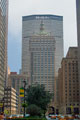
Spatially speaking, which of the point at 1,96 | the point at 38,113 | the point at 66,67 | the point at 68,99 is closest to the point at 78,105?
the point at 68,99

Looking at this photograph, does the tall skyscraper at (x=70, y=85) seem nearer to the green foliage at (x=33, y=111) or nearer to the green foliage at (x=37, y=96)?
the green foliage at (x=37, y=96)

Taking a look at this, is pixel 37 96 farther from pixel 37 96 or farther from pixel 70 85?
pixel 70 85

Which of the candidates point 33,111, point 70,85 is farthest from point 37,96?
point 70,85

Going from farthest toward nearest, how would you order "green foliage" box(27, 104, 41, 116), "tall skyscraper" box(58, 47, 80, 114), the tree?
"tall skyscraper" box(58, 47, 80, 114), the tree, "green foliage" box(27, 104, 41, 116)

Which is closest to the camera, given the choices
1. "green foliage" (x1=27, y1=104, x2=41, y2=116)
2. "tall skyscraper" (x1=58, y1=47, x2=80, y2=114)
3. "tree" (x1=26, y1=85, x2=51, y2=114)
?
"green foliage" (x1=27, y1=104, x2=41, y2=116)

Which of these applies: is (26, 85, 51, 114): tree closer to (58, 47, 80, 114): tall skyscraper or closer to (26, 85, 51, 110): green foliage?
(26, 85, 51, 110): green foliage

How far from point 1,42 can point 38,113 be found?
226ft

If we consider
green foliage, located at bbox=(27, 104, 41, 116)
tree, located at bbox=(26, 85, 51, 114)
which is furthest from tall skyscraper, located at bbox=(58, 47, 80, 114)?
green foliage, located at bbox=(27, 104, 41, 116)

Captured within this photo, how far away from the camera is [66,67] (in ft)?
560

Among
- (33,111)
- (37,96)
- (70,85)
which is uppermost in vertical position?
(70,85)

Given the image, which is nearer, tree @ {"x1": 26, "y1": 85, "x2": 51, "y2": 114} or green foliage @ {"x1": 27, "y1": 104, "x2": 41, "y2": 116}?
green foliage @ {"x1": 27, "y1": 104, "x2": 41, "y2": 116}

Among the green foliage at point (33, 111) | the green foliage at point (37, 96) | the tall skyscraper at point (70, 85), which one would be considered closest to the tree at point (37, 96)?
the green foliage at point (37, 96)

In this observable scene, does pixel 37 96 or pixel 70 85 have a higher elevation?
pixel 70 85

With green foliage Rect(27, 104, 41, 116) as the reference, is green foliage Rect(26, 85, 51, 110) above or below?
above
